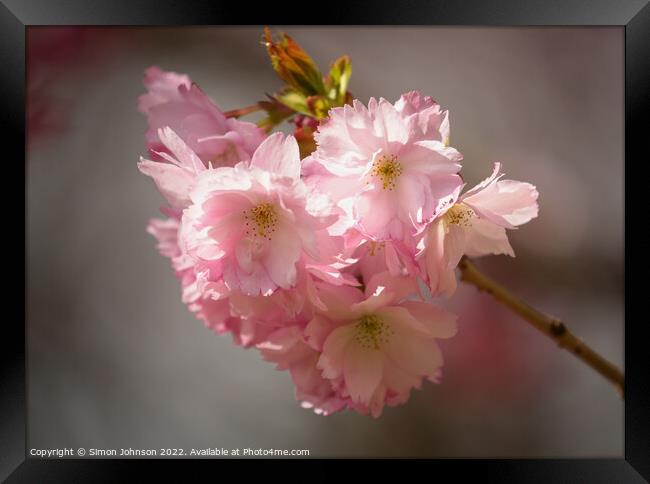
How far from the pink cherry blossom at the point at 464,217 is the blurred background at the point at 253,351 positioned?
1.68 feet

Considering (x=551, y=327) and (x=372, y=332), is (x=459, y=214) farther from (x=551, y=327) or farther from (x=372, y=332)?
(x=551, y=327)

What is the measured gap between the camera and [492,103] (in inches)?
63.7

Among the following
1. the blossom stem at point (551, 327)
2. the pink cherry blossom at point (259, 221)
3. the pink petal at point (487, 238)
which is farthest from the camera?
the blossom stem at point (551, 327)

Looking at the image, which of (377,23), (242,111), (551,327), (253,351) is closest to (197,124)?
(242,111)

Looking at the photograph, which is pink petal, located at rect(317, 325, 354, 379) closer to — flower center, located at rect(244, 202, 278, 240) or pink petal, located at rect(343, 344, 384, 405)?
pink petal, located at rect(343, 344, 384, 405)

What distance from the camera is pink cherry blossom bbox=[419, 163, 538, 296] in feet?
1.99

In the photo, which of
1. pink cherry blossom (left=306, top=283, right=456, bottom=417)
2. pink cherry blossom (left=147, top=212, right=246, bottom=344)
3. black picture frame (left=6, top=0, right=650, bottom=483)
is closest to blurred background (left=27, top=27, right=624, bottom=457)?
black picture frame (left=6, top=0, right=650, bottom=483)

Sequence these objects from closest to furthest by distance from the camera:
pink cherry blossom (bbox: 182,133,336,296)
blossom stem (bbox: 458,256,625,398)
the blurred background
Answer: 1. pink cherry blossom (bbox: 182,133,336,296)
2. blossom stem (bbox: 458,256,625,398)
3. the blurred background

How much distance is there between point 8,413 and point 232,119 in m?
0.55

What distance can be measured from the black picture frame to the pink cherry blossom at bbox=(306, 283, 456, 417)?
0.70 ft

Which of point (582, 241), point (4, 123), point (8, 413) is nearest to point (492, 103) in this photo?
point (582, 241)

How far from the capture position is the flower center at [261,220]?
2.00ft

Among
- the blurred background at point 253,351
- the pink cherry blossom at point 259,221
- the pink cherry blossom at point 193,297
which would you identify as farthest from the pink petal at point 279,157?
the blurred background at point 253,351

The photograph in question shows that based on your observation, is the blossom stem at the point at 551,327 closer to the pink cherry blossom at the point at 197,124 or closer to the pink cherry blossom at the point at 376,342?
the pink cherry blossom at the point at 376,342
